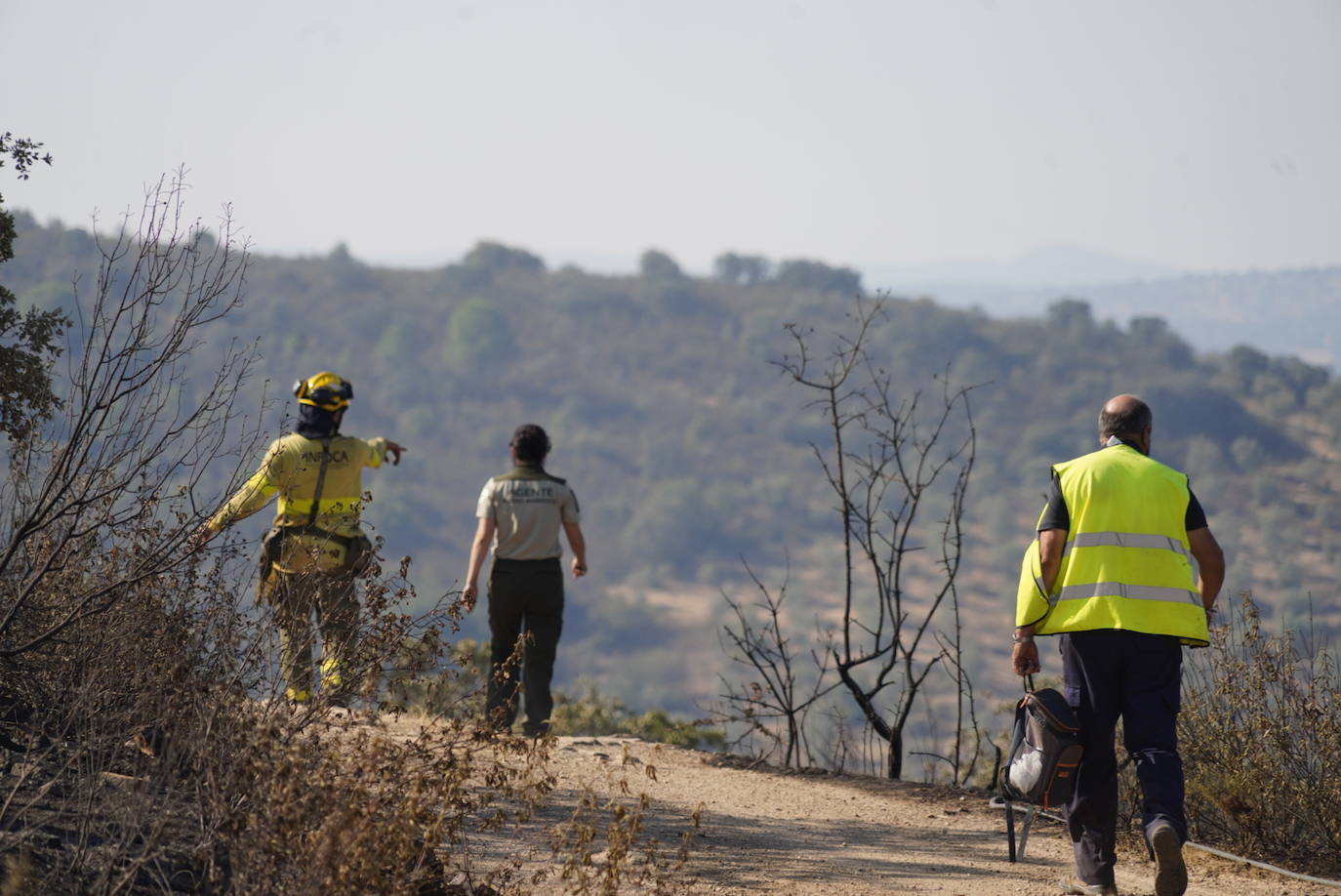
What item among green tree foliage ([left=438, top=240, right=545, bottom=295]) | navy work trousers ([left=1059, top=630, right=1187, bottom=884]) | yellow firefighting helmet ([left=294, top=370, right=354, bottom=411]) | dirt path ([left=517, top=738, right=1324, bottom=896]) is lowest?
dirt path ([left=517, top=738, right=1324, bottom=896])

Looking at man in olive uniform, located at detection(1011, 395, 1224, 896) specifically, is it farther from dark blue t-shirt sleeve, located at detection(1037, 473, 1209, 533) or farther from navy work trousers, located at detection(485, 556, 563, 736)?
navy work trousers, located at detection(485, 556, 563, 736)

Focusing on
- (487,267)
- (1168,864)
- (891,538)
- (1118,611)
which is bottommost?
(1168,864)

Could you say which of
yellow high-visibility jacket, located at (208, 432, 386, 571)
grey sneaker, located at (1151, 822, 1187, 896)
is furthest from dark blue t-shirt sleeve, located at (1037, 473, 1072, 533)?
yellow high-visibility jacket, located at (208, 432, 386, 571)

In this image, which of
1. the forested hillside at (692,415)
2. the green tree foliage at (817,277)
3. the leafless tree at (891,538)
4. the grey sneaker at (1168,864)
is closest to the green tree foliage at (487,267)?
the forested hillside at (692,415)

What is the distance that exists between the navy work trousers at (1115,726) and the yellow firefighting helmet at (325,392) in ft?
11.6

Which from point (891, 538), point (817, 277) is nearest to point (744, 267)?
point (817, 277)

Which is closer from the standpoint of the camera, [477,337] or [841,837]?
[841,837]

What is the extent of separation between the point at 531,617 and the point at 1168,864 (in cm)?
360

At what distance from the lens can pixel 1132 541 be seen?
13.8 ft

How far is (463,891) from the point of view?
13.1 ft

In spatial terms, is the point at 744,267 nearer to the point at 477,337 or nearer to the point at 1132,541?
the point at 477,337

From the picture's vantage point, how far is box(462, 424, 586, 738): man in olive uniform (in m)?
6.70

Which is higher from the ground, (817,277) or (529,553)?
(817,277)

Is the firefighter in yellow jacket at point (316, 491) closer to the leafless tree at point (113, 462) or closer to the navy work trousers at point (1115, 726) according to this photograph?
the leafless tree at point (113, 462)
